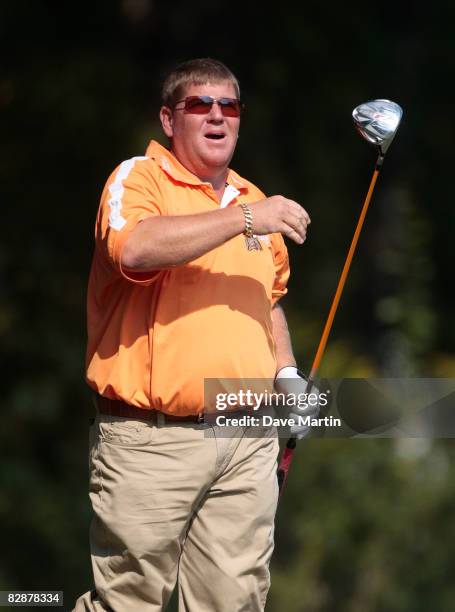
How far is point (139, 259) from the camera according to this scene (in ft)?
11.1

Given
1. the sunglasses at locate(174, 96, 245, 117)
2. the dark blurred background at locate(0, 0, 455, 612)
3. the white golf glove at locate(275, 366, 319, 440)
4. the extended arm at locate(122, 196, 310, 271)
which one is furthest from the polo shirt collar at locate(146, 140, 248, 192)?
the dark blurred background at locate(0, 0, 455, 612)

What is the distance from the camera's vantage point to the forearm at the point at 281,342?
392 cm

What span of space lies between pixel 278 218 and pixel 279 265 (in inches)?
23.4

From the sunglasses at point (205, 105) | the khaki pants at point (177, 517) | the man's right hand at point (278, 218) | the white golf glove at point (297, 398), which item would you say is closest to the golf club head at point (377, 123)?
the sunglasses at point (205, 105)

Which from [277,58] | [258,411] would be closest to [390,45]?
[277,58]

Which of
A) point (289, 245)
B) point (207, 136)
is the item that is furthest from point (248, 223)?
point (289, 245)

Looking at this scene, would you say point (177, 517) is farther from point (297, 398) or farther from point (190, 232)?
point (190, 232)

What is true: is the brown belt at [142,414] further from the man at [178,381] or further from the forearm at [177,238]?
the forearm at [177,238]

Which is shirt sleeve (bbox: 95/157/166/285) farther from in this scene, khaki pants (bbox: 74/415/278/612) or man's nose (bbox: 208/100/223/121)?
khaki pants (bbox: 74/415/278/612)

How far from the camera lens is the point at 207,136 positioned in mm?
3729

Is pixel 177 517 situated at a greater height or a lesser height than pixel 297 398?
lesser

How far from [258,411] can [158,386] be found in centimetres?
35

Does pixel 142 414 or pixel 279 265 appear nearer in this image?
pixel 142 414

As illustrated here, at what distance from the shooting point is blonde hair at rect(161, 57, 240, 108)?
3756mm
